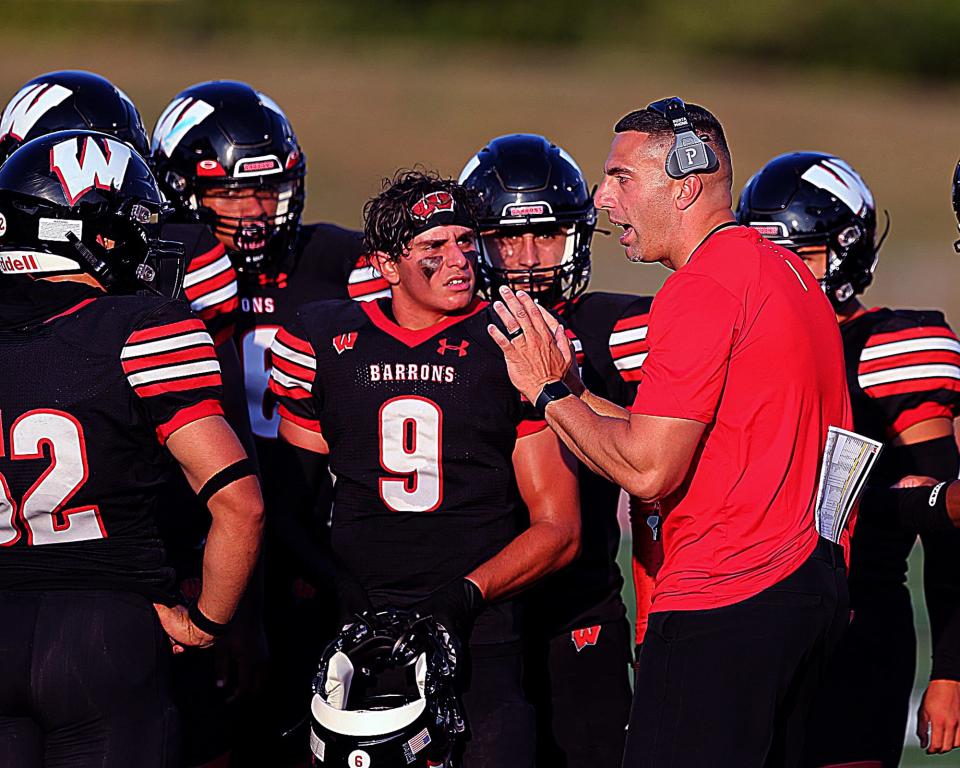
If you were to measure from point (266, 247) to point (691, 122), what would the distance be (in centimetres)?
184

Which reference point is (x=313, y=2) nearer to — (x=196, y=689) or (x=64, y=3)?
(x=64, y=3)

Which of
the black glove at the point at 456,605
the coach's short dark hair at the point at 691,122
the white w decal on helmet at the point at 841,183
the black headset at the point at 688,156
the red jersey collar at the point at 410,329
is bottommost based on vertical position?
the black glove at the point at 456,605

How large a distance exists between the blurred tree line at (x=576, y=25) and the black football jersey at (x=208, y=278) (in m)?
26.4

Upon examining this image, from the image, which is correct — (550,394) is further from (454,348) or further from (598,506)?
(598,506)

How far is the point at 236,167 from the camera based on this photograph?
15.3ft

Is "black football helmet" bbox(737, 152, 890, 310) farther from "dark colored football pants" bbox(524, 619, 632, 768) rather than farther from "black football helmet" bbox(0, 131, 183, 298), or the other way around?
"black football helmet" bbox(0, 131, 183, 298)

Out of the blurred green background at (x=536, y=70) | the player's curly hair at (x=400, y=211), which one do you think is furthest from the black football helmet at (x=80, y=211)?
the blurred green background at (x=536, y=70)

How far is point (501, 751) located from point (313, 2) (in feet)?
99.9

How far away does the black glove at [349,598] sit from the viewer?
358cm

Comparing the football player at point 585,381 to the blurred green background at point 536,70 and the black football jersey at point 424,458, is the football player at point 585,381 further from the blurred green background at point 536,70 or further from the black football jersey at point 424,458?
the blurred green background at point 536,70

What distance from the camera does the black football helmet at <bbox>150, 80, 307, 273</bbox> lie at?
464 centimetres

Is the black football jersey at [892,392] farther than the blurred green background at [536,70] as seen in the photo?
No

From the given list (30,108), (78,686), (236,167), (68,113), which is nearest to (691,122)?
(78,686)

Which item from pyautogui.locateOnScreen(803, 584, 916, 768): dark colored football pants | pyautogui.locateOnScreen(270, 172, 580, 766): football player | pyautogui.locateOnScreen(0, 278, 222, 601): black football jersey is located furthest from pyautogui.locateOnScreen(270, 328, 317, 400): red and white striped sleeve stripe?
pyautogui.locateOnScreen(803, 584, 916, 768): dark colored football pants
